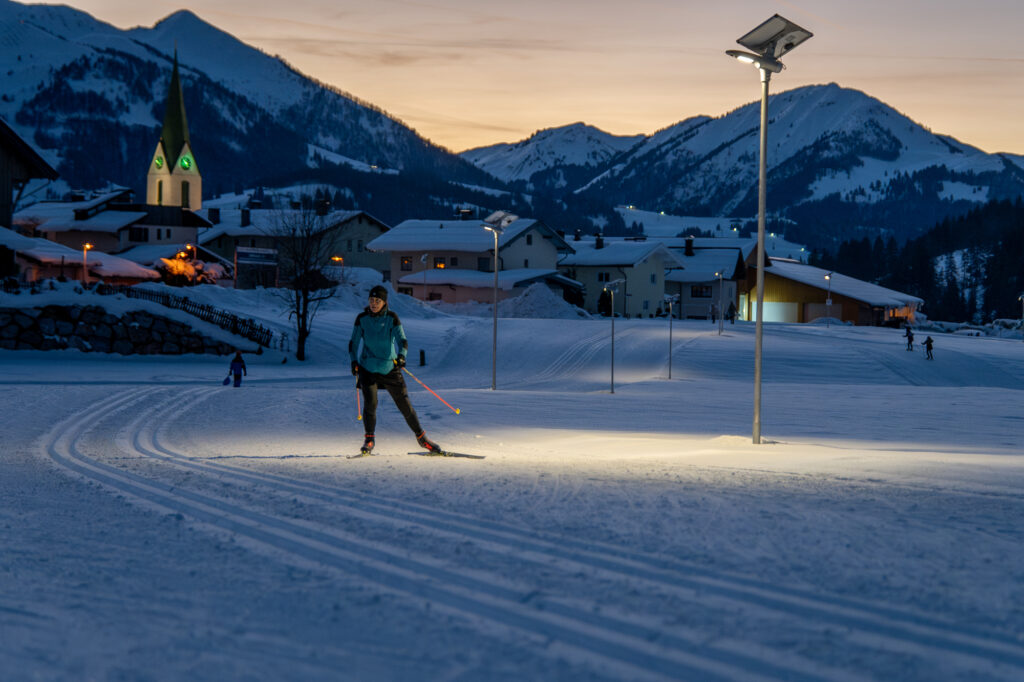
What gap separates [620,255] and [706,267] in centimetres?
1147

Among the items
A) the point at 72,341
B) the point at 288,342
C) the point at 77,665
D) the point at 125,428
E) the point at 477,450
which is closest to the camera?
the point at 77,665

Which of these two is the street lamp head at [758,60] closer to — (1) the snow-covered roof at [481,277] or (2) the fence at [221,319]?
(2) the fence at [221,319]

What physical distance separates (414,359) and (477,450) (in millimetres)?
31531

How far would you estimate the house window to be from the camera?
8412 cm

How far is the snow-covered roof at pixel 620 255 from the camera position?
7706cm

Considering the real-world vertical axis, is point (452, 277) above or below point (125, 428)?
above

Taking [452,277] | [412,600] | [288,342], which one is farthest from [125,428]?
[452,277]

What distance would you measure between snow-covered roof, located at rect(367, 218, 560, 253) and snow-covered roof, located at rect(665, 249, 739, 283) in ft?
46.3

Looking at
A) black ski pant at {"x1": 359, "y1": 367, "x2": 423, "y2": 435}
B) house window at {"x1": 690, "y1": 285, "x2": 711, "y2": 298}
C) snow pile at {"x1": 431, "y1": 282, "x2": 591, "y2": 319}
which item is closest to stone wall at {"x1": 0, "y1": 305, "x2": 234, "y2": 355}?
snow pile at {"x1": 431, "y1": 282, "x2": 591, "y2": 319}

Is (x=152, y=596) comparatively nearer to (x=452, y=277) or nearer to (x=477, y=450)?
(x=477, y=450)

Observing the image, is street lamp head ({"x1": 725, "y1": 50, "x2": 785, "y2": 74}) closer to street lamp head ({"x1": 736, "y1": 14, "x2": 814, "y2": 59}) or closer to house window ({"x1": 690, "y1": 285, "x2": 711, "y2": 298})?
street lamp head ({"x1": 736, "y1": 14, "x2": 814, "y2": 59})

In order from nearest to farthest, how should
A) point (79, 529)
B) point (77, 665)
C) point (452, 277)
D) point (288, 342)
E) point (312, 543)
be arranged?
point (77, 665) → point (312, 543) → point (79, 529) → point (288, 342) → point (452, 277)

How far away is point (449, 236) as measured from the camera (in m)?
75.4

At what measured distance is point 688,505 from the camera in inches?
300
